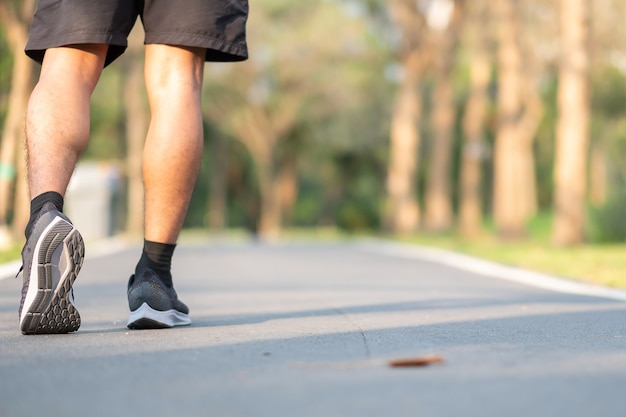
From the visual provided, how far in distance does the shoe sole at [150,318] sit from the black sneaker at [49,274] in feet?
0.99

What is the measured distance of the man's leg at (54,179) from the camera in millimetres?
3975

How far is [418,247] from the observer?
22.0 m

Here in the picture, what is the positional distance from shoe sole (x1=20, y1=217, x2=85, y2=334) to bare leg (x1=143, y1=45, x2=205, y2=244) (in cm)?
53

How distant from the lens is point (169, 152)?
15.0ft

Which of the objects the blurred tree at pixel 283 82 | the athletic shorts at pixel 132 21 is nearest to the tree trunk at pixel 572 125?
the athletic shorts at pixel 132 21

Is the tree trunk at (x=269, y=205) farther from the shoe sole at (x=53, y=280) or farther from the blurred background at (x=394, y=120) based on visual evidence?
the shoe sole at (x=53, y=280)

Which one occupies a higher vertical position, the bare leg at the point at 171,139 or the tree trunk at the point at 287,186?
the bare leg at the point at 171,139

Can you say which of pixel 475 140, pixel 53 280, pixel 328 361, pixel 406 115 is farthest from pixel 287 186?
pixel 328 361

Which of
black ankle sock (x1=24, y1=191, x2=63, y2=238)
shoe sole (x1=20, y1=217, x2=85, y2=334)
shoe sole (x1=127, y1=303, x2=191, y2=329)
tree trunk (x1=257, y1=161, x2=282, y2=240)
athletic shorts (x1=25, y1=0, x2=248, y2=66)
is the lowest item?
tree trunk (x1=257, y1=161, x2=282, y2=240)

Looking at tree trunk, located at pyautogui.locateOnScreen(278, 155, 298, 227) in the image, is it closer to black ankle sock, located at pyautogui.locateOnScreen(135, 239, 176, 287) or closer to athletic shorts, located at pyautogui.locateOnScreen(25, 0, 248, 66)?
athletic shorts, located at pyautogui.locateOnScreen(25, 0, 248, 66)

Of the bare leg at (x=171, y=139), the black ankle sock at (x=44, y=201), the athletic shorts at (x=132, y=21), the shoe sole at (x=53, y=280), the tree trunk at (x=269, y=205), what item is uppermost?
the athletic shorts at (x=132, y=21)

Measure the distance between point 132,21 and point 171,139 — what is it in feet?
1.59

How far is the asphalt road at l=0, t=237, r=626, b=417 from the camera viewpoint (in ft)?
8.55

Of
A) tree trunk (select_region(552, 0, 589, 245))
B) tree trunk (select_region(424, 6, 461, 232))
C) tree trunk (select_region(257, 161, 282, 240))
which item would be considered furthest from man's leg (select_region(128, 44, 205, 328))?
tree trunk (select_region(257, 161, 282, 240))
